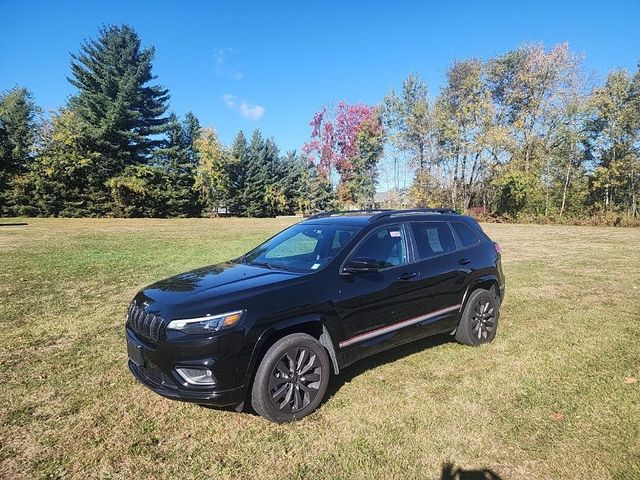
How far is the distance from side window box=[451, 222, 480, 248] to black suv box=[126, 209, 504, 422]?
0.06ft

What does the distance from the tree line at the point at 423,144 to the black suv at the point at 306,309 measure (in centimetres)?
2913

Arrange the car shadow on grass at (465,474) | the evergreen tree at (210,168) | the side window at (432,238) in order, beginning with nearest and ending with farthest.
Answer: the car shadow on grass at (465,474) < the side window at (432,238) < the evergreen tree at (210,168)

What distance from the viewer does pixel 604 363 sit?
4562 mm

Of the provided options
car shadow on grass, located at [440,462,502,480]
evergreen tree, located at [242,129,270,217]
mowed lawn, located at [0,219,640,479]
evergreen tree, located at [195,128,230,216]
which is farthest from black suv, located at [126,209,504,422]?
evergreen tree, located at [242,129,270,217]

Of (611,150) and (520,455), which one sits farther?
(611,150)

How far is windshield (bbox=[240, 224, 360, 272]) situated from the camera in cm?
411

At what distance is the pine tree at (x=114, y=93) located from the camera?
124 ft

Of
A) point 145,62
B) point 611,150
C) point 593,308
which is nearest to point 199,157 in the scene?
point 145,62

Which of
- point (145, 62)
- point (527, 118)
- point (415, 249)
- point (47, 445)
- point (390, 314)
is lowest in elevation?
point (47, 445)

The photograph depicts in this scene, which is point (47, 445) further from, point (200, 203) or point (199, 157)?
point (199, 157)

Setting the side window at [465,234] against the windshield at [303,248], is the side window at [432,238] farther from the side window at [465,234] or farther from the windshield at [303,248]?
the windshield at [303,248]

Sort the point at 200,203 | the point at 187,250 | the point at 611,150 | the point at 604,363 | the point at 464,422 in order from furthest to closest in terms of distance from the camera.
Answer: the point at 200,203
the point at 611,150
the point at 187,250
the point at 604,363
the point at 464,422

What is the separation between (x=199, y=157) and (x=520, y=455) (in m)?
48.9

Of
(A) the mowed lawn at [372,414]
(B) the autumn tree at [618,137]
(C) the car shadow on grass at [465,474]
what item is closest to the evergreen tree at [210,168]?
(B) the autumn tree at [618,137]
